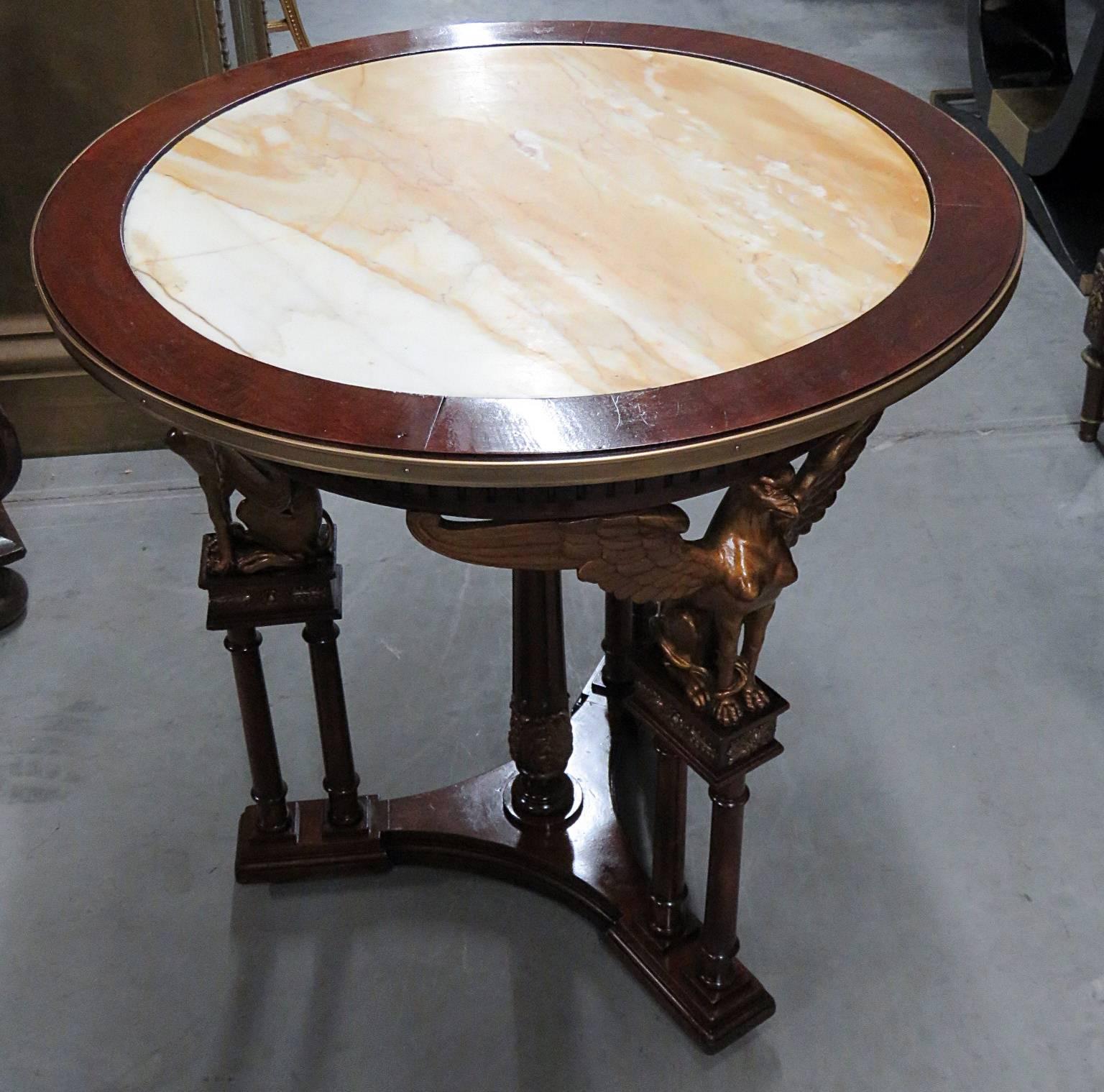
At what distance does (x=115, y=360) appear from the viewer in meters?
1.37

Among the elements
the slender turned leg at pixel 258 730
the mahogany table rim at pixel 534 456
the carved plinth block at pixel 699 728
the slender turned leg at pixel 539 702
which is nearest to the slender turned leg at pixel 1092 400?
the slender turned leg at pixel 539 702

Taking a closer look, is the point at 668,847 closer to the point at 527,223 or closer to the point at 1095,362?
the point at 527,223

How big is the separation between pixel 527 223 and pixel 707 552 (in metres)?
0.47

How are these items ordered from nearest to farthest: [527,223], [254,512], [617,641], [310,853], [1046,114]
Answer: [527,223], [254,512], [310,853], [617,641], [1046,114]

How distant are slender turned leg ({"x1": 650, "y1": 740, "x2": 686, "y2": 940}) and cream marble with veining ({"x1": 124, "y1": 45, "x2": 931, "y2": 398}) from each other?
609 mm

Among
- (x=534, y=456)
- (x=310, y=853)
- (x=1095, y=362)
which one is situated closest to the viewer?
(x=534, y=456)

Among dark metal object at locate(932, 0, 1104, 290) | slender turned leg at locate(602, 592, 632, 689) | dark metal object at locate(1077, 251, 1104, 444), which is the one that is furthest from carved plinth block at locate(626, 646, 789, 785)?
dark metal object at locate(932, 0, 1104, 290)

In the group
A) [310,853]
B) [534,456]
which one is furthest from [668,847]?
[534,456]

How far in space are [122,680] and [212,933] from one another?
0.63 metres

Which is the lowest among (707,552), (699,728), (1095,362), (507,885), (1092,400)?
(507,885)

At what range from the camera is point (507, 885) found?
2158 millimetres

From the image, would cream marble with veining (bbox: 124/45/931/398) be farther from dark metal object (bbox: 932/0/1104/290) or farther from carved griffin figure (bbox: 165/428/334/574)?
dark metal object (bbox: 932/0/1104/290)

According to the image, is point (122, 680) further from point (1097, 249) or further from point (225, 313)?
point (1097, 249)

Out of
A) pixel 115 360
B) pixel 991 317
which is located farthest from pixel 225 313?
pixel 991 317
